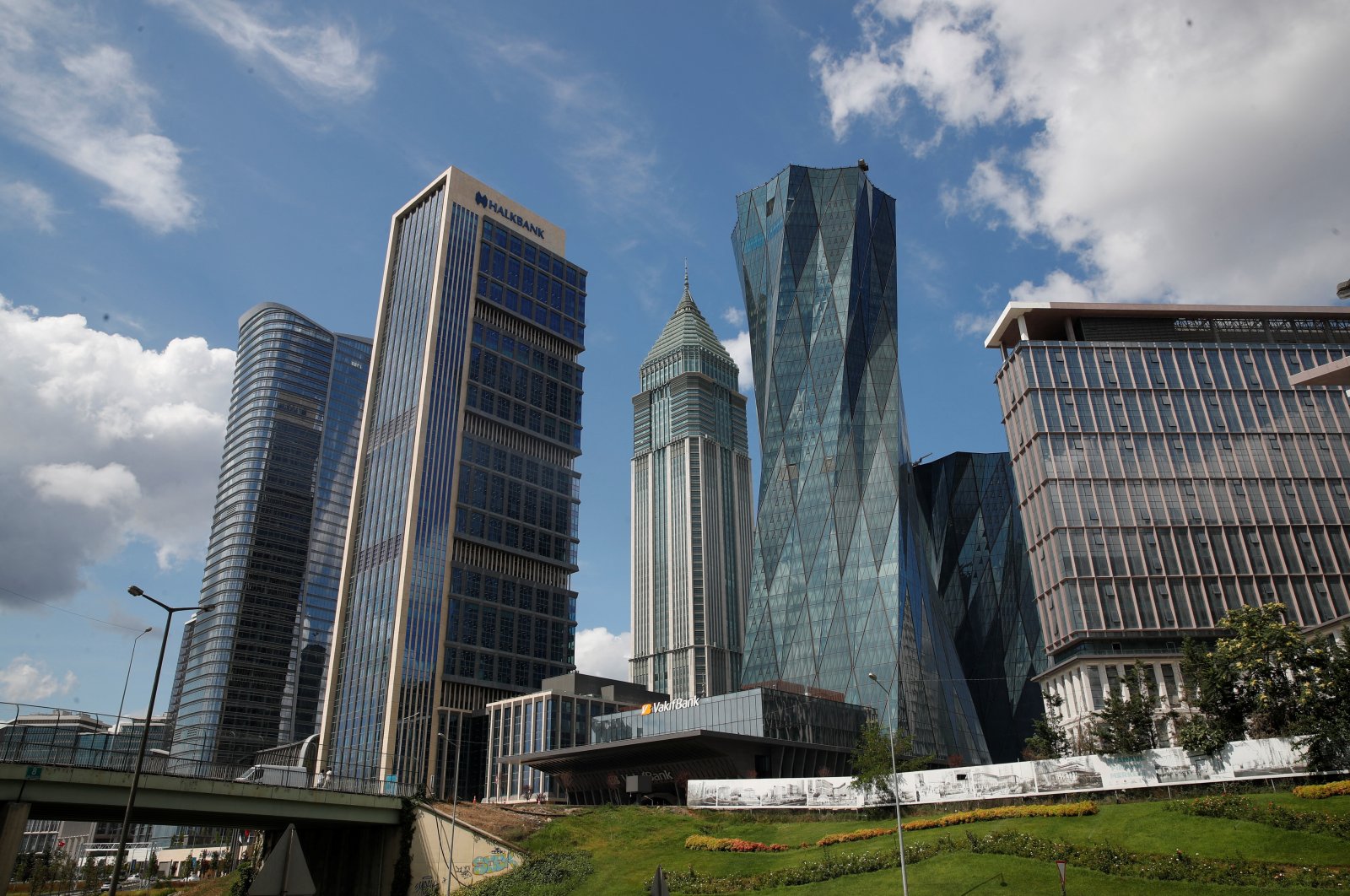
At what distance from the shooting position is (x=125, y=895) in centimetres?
9356

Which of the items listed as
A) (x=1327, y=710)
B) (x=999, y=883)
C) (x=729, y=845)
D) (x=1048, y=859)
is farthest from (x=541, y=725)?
(x=1327, y=710)

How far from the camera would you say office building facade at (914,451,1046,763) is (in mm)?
178000

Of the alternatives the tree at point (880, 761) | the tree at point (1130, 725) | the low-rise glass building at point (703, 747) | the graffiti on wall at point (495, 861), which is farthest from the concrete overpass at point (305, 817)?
the tree at point (1130, 725)

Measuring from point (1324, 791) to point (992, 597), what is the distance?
472 ft

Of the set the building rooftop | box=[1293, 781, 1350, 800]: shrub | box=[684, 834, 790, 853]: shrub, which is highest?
the building rooftop

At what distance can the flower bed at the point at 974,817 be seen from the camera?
53031 mm

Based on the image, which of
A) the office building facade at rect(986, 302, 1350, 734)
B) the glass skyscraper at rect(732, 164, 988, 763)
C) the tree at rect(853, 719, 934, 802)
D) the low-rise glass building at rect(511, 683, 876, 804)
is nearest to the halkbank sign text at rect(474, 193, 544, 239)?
the glass skyscraper at rect(732, 164, 988, 763)

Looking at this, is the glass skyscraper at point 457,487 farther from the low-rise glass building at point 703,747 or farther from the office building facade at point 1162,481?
the office building facade at point 1162,481

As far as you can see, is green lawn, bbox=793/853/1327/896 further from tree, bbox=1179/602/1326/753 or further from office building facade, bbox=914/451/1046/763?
office building facade, bbox=914/451/1046/763

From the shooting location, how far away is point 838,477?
150375 millimetres

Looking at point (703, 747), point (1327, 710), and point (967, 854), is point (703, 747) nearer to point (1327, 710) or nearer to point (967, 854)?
point (967, 854)

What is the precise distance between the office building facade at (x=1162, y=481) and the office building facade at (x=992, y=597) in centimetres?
6574

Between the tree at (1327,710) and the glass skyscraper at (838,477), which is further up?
the glass skyscraper at (838,477)

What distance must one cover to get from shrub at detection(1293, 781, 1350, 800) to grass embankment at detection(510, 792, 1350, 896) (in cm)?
47
